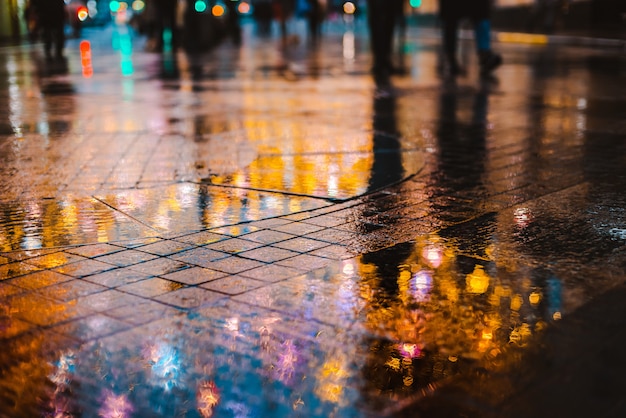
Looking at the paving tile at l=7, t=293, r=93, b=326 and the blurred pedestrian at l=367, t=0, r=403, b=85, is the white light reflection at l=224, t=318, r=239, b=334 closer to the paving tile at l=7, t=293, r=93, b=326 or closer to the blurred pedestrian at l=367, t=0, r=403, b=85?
the paving tile at l=7, t=293, r=93, b=326

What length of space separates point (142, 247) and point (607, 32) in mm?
24219

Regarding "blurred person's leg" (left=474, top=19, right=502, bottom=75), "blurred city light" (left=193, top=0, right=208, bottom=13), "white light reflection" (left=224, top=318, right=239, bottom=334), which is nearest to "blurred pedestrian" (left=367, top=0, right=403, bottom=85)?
"blurred person's leg" (left=474, top=19, right=502, bottom=75)

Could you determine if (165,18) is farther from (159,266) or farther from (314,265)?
(314,265)

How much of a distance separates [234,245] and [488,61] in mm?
11532

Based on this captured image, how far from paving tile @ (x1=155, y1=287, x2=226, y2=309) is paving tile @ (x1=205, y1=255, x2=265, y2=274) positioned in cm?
32

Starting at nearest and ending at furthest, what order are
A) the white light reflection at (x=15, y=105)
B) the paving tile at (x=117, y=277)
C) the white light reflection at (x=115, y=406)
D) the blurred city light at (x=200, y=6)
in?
the white light reflection at (x=115, y=406)
the paving tile at (x=117, y=277)
the white light reflection at (x=15, y=105)
the blurred city light at (x=200, y=6)

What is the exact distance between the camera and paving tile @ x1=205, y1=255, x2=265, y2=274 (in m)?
4.76

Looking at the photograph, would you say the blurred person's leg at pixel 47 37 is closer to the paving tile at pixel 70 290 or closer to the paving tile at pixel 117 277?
the paving tile at pixel 117 277

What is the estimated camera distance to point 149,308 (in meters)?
4.19

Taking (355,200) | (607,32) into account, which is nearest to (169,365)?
(355,200)

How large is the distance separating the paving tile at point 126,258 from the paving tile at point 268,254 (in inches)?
19.0

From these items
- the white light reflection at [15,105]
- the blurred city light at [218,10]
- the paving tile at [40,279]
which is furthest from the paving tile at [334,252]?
the blurred city light at [218,10]

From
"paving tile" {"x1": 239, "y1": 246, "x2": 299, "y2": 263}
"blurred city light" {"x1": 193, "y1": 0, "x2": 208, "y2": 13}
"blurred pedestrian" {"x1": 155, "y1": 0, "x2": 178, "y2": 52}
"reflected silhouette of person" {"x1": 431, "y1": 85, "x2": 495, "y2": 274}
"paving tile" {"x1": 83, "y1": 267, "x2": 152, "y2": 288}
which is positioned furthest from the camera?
"blurred city light" {"x1": 193, "y1": 0, "x2": 208, "y2": 13}

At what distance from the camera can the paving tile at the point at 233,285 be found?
443cm
